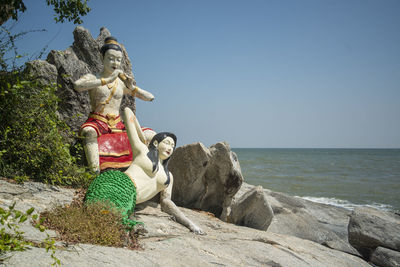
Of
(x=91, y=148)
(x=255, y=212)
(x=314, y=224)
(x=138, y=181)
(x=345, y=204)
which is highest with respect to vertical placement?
(x=91, y=148)

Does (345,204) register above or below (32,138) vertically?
below

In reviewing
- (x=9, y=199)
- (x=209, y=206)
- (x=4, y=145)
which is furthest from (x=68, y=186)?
(x=209, y=206)

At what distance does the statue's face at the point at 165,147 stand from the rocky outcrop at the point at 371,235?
14.0 feet

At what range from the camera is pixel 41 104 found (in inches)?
153

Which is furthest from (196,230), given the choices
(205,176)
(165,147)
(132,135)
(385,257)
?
(385,257)

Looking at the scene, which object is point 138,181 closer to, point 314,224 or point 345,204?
point 314,224

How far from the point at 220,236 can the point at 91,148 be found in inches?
88.3

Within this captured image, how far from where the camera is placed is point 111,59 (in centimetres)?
477

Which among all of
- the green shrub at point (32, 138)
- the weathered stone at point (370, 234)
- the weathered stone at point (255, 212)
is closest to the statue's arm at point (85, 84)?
the green shrub at point (32, 138)

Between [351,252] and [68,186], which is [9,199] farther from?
[351,252]

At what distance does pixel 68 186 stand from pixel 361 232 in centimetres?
545

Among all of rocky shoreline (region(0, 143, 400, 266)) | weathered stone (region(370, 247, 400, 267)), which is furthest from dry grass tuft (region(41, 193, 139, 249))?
weathered stone (region(370, 247, 400, 267))

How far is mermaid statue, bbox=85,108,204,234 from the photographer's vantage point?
320 cm

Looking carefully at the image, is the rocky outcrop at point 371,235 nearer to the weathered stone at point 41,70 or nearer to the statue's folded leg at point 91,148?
the statue's folded leg at point 91,148
